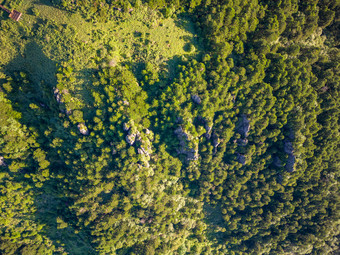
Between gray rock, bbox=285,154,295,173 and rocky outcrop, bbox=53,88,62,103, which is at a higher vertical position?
gray rock, bbox=285,154,295,173

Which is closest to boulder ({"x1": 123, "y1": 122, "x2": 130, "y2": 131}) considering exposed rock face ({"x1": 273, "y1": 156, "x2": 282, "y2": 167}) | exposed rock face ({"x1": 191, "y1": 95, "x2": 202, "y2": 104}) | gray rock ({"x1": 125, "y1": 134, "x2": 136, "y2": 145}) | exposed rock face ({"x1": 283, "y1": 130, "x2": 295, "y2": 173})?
gray rock ({"x1": 125, "y1": 134, "x2": 136, "y2": 145})

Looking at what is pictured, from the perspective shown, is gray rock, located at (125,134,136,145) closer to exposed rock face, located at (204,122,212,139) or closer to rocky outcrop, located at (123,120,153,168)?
rocky outcrop, located at (123,120,153,168)

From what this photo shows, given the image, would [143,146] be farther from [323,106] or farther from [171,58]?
[323,106]

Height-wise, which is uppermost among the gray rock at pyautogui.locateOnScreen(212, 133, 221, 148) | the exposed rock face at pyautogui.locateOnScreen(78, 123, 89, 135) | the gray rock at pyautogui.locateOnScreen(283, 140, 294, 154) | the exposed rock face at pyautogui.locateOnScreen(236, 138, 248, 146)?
the gray rock at pyautogui.locateOnScreen(283, 140, 294, 154)

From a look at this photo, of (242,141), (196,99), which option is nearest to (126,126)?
(196,99)

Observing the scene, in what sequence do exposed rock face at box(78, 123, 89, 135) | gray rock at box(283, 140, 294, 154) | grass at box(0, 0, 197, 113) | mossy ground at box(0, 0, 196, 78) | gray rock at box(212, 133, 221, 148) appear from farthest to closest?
gray rock at box(283, 140, 294, 154)
gray rock at box(212, 133, 221, 148)
exposed rock face at box(78, 123, 89, 135)
grass at box(0, 0, 197, 113)
mossy ground at box(0, 0, 196, 78)

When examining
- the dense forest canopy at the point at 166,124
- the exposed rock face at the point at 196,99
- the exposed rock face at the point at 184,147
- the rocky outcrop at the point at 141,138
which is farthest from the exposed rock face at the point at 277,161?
the rocky outcrop at the point at 141,138

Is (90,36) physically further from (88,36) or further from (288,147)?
(288,147)
